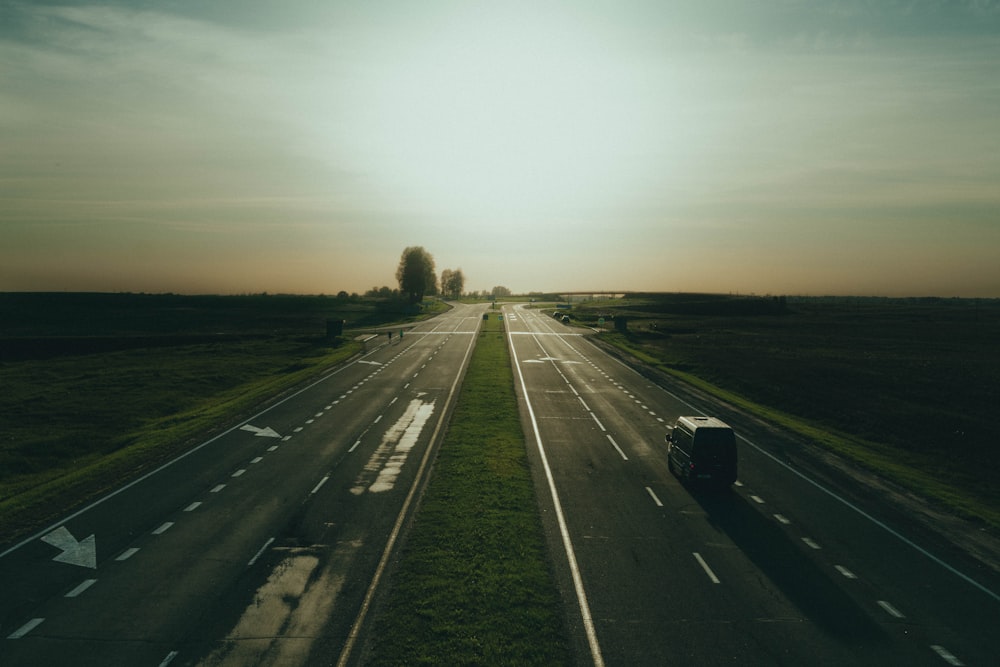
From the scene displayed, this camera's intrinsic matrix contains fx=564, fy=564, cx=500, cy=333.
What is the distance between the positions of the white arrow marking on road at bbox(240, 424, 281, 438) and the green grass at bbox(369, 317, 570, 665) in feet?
38.2

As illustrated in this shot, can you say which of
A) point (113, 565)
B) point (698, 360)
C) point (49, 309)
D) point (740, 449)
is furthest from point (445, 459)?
point (49, 309)

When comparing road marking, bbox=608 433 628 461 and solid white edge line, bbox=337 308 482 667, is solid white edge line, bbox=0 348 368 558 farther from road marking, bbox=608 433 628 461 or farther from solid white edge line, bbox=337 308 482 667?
road marking, bbox=608 433 628 461

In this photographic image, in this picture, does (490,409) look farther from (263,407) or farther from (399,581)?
(399,581)

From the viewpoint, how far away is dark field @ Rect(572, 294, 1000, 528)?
98.8ft

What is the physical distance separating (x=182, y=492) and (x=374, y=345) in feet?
195

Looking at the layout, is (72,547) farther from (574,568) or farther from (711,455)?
(711,455)

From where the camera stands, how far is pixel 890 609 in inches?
606

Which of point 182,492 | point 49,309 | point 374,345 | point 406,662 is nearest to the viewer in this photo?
point 406,662

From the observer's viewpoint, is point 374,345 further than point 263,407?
Yes

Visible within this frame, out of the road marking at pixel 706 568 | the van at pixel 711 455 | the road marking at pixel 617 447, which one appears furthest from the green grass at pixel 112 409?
the van at pixel 711 455

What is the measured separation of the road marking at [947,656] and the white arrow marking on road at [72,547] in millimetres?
22980

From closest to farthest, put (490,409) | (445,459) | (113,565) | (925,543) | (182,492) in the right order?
1. (113,565)
2. (925,543)
3. (182,492)
4. (445,459)
5. (490,409)

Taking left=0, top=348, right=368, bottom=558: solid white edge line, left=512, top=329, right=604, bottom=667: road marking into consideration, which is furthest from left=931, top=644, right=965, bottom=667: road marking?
left=0, top=348, right=368, bottom=558: solid white edge line

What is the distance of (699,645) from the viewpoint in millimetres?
13516
